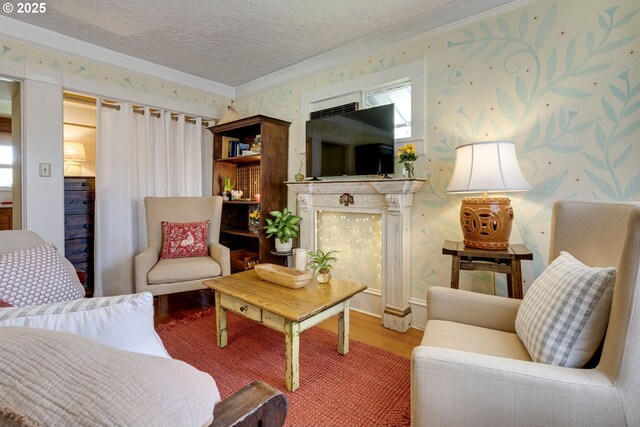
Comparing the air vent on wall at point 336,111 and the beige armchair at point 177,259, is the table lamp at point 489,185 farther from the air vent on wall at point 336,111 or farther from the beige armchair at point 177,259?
the beige armchair at point 177,259

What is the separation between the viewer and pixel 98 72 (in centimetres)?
290

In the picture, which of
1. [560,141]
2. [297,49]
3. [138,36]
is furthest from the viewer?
[297,49]

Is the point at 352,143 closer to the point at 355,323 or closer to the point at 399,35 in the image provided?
the point at 399,35

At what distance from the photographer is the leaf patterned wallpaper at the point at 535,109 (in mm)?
1690

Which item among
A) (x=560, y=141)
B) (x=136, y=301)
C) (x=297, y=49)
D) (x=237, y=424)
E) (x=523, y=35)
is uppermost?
(x=297, y=49)

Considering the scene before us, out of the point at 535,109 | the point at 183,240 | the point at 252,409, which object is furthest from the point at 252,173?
the point at 252,409

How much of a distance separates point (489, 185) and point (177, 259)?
8.61 feet

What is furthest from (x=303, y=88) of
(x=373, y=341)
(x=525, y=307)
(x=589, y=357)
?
(x=589, y=357)

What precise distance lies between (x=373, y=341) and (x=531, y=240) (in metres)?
1.24

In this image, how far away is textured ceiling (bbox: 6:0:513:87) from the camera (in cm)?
217

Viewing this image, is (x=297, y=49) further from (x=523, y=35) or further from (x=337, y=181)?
(x=523, y=35)

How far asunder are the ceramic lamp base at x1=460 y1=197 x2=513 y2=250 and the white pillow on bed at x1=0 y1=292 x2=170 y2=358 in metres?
1.71

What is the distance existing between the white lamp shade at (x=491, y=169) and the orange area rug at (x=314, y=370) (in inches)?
45.6

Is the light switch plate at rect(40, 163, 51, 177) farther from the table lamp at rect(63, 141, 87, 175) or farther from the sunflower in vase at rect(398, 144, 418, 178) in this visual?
the sunflower in vase at rect(398, 144, 418, 178)
